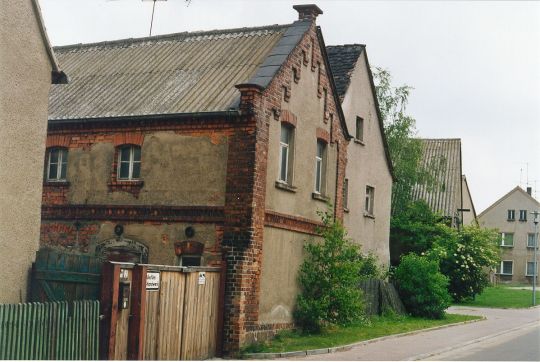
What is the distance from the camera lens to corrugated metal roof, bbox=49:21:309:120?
68.7ft

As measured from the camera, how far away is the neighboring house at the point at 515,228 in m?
82.9

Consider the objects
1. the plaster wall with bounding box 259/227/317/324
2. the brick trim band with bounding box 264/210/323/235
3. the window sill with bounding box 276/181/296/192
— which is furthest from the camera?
the window sill with bounding box 276/181/296/192

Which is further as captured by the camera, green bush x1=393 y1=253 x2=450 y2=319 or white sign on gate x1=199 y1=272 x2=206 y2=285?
green bush x1=393 y1=253 x2=450 y2=319

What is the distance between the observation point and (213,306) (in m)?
18.2

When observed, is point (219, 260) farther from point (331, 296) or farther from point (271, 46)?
point (271, 46)

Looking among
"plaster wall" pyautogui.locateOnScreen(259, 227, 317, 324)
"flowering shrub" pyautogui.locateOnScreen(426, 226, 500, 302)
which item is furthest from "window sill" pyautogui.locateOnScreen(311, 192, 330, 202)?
"flowering shrub" pyautogui.locateOnScreen(426, 226, 500, 302)

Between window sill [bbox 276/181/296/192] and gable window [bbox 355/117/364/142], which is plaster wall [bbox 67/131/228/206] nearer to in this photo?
window sill [bbox 276/181/296/192]

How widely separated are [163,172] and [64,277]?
5.84 meters

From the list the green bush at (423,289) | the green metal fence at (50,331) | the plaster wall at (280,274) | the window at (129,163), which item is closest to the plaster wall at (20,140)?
the green metal fence at (50,331)

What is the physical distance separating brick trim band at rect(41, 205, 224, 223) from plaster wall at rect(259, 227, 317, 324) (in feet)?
5.25

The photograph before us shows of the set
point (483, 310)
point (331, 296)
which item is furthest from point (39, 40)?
point (483, 310)

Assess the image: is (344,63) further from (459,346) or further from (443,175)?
(443,175)

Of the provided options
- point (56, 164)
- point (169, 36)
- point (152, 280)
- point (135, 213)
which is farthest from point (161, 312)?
point (169, 36)

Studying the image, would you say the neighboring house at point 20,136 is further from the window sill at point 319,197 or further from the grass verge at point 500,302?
the grass verge at point 500,302
